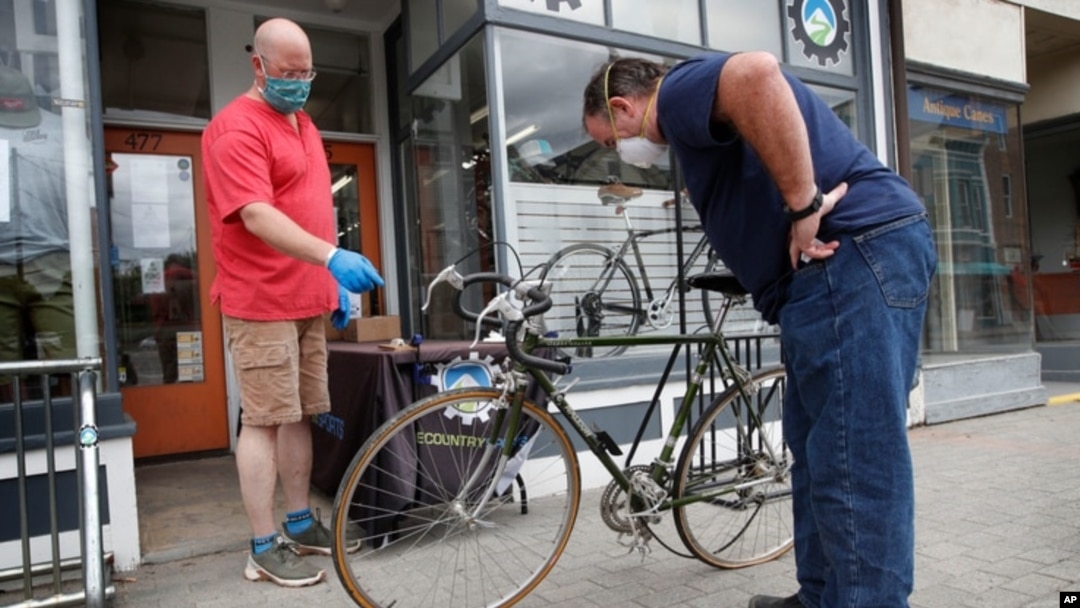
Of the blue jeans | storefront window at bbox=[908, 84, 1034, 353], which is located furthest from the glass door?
storefront window at bbox=[908, 84, 1034, 353]

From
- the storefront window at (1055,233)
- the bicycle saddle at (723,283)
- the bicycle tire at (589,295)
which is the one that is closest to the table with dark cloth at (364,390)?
the bicycle saddle at (723,283)

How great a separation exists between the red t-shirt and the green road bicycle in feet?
2.46

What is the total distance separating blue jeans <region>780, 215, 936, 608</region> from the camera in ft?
5.59

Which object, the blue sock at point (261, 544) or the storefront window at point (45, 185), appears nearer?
the blue sock at point (261, 544)

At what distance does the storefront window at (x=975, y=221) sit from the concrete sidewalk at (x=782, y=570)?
3010mm

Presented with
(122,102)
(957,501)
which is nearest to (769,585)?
Answer: (957,501)

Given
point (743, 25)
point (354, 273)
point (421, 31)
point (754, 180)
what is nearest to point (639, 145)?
point (754, 180)

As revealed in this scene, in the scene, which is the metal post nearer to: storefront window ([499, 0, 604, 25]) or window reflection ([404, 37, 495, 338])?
window reflection ([404, 37, 495, 338])

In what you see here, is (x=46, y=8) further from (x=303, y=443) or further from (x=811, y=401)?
(x=811, y=401)

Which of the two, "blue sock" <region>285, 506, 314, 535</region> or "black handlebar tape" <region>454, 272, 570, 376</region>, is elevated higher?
"black handlebar tape" <region>454, 272, 570, 376</region>

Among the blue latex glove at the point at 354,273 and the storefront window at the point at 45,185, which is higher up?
the storefront window at the point at 45,185

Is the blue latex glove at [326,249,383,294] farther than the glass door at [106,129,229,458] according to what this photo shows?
No

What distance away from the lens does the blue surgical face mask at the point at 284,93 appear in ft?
9.29

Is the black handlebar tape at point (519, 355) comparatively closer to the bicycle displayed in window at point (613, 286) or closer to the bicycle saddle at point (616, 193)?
the bicycle displayed in window at point (613, 286)
